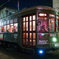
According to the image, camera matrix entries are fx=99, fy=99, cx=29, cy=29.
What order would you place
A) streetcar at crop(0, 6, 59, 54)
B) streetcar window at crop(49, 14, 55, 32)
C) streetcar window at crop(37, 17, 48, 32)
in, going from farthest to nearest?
streetcar window at crop(49, 14, 55, 32) → streetcar window at crop(37, 17, 48, 32) → streetcar at crop(0, 6, 59, 54)

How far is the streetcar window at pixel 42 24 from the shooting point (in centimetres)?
672

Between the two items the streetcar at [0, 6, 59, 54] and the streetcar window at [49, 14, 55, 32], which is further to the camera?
the streetcar window at [49, 14, 55, 32]

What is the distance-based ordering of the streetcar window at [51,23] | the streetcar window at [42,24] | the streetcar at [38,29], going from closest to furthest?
the streetcar at [38,29], the streetcar window at [42,24], the streetcar window at [51,23]

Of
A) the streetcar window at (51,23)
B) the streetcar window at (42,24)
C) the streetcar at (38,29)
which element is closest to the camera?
the streetcar at (38,29)

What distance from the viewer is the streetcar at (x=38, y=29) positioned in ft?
21.6

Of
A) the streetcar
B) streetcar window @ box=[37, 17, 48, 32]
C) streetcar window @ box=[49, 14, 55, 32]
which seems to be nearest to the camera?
the streetcar

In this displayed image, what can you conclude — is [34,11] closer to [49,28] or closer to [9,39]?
[49,28]

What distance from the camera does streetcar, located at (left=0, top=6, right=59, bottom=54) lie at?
6594mm

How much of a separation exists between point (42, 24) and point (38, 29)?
0.45 meters

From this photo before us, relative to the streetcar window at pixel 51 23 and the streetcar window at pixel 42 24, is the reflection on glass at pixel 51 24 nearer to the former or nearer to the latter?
the streetcar window at pixel 51 23

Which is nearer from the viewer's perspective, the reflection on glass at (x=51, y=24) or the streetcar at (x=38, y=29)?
the streetcar at (x=38, y=29)

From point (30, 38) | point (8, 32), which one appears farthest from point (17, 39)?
point (8, 32)

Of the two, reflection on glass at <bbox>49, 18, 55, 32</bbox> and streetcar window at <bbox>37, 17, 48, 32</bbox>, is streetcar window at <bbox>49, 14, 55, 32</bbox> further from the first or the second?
streetcar window at <bbox>37, 17, 48, 32</bbox>

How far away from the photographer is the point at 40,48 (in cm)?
647
